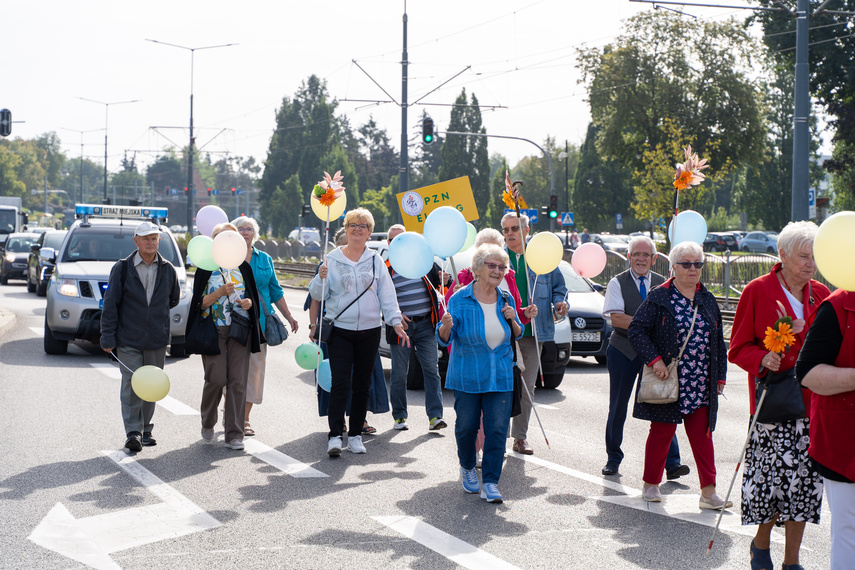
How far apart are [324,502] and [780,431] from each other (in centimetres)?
285

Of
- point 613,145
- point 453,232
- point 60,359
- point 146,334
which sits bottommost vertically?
point 60,359

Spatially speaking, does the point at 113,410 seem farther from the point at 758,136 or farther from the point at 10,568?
the point at 758,136

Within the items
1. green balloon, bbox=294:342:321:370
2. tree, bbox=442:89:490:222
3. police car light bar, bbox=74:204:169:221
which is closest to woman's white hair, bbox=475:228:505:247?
green balloon, bbox=294:342:321:370

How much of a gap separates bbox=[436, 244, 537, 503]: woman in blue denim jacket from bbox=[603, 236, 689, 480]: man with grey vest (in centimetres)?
105

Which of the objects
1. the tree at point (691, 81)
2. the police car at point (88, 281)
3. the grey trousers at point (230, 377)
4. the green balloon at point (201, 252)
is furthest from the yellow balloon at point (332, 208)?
the tree at point (691, 81)

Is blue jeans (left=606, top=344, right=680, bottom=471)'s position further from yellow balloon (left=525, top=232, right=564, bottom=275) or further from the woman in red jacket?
the woman in red jacket

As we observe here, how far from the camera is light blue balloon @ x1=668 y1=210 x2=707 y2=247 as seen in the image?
7.44 m

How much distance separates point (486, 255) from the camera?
6309 mm

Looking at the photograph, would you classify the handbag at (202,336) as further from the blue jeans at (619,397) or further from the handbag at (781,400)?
the handbag at (781,400)

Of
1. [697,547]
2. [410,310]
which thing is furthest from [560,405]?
[697,547]

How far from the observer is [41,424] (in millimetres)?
8758

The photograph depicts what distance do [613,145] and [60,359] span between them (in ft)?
120

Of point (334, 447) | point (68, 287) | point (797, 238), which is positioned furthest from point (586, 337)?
point (797, 238)

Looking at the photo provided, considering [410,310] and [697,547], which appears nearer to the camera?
[697,547]
